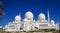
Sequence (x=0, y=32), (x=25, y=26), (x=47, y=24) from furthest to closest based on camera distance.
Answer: (x=47, y=24) → (x=25, y=26) → (x=0, y=32)

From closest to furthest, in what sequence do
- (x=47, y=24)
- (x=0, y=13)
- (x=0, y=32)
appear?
(x=0, y=13), (x=0, y=32), (x=47, y=24)

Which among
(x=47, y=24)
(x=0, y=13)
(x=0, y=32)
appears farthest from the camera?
(x=47, y=24)

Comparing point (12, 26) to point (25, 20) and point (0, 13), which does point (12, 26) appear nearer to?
point (25, 20)

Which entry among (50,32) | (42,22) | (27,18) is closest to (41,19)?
(42,22)

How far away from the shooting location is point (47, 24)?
25.9ft

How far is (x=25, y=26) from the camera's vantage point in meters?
7.35

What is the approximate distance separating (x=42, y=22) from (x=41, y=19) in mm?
222

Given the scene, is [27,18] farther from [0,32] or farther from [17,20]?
[0,32]

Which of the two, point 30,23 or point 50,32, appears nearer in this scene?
point 50,32

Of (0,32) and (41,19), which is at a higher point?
(41,19)

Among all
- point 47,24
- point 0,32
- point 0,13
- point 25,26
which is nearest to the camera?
point 0,13

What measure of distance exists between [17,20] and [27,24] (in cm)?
71

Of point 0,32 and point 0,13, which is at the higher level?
point 0,13

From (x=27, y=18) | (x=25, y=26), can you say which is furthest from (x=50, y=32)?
(x=27, y=18)
